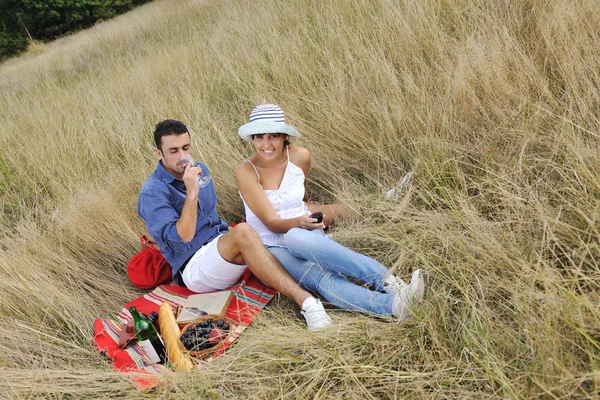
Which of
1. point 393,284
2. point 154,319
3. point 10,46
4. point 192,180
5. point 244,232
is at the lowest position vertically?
point 393,284

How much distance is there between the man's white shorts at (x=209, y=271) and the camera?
293 cm

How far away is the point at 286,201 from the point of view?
3221 mm

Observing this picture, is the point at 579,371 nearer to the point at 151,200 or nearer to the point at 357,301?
the point at 357,301

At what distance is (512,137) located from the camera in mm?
2795

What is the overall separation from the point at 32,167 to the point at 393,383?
14.7 feet

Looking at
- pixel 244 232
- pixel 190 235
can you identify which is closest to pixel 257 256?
pixel 244 232

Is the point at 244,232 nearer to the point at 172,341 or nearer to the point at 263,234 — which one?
the point at 263,234

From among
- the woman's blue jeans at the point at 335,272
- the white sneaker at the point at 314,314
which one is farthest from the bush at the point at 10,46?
the white sneaker at the point at 314,314

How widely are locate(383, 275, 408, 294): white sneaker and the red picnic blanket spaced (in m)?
0.79

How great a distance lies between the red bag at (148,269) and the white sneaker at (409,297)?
5.83 ft

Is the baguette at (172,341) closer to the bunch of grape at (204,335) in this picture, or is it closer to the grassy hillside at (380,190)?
the bunch of grape at (204,335)

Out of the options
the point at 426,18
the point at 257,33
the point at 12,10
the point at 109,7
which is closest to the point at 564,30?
the point at 426,18

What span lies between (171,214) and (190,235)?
191 millimetres

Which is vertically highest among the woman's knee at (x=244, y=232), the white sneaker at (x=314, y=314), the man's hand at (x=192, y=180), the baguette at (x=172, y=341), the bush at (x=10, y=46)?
the bush at (x=10, y=46)
